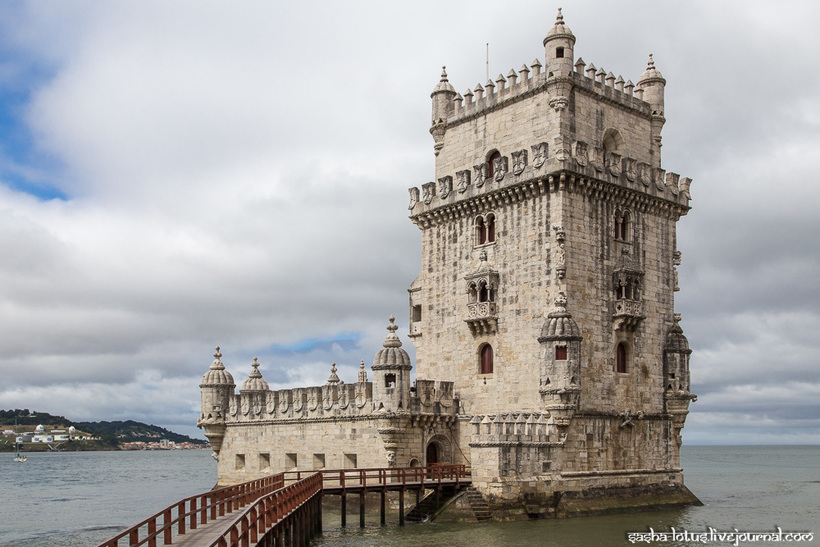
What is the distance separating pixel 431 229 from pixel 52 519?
2728 cm

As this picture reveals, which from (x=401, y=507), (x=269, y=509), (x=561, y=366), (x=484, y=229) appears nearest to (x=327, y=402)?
(x=401, y=507)

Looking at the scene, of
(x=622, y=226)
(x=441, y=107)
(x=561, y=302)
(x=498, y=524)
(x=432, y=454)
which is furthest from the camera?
(x=441, y=107)

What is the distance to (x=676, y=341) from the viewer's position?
4569cm

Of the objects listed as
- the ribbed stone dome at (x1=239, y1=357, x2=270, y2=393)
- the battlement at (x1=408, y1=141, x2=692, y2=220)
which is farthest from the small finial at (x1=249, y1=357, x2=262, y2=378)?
the battlement at (x1=408, y1=141, x2=692, y2=220)

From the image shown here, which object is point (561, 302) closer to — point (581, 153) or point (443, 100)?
point (581, 153)

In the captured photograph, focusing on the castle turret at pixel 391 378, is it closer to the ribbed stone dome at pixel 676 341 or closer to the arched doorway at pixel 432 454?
the arched doorway at pixel 432 454

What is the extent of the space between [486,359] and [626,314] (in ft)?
21.0

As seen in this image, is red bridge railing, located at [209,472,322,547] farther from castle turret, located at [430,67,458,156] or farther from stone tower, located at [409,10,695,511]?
castle turret, located at [430,67,458,156]

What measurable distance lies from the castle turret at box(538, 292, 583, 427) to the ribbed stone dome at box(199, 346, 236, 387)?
67.5 feet

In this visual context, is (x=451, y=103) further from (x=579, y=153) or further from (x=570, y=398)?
(x=570, y=398)

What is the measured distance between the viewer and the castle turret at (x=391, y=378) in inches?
1690

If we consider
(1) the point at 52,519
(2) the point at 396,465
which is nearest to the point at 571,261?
(2) the point at 396,465

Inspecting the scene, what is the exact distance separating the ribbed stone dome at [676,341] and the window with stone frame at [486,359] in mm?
8184

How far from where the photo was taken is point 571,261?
137 feet
